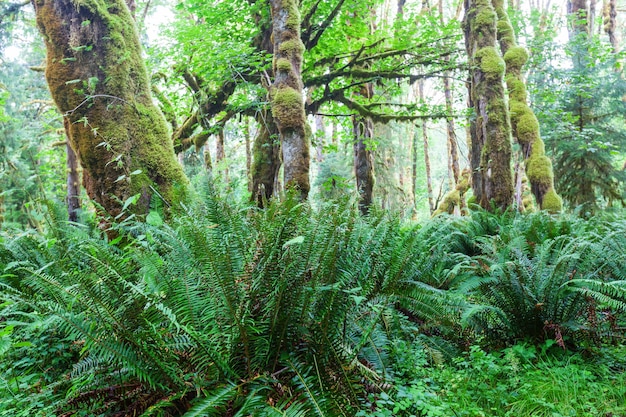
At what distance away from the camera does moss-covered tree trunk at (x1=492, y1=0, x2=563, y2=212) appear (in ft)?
24.1

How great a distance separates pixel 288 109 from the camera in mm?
5020

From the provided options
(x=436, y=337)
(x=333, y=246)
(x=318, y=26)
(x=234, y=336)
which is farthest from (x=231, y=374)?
(x=318, y=26)

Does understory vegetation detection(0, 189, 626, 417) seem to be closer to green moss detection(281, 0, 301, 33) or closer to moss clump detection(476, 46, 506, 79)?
green moss detection(281, 0, 301, 33)

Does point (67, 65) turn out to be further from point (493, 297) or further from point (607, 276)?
point (607, 276)

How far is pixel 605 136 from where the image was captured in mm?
11461

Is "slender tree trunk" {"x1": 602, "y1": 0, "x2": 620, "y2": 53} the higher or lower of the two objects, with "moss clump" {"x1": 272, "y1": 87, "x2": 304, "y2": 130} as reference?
higher

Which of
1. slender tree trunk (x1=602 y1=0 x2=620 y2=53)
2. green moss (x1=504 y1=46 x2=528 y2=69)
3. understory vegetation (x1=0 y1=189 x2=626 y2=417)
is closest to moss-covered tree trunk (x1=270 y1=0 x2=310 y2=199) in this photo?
understory vegetation (x1=0 y1=189 x2=626 y2=417)

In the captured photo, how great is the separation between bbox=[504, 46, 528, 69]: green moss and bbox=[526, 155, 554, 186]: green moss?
6.73ft

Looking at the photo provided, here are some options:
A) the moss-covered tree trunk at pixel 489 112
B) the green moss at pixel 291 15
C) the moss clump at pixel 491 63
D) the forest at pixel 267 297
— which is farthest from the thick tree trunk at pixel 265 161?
the moss clump at pixel 491 63

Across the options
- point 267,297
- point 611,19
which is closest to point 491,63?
point 267,297

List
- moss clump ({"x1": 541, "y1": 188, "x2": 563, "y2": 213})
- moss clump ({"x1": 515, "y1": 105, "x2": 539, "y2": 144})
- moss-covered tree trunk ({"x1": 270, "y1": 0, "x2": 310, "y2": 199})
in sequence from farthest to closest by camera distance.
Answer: moss clump ({"x1": 515, "y1": 105, "x2": 539, "y2": 144}), moss clump ({"x1": 541, "y1": 188, "x2": 563, "y2": 213}), moss-covered tree trunk ({"x1": 270, "y1": 0, "x2": 310, "y2": 199})

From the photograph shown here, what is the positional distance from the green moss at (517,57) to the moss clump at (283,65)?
534 cm

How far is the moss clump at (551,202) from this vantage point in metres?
7.05

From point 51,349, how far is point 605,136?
13827mm
